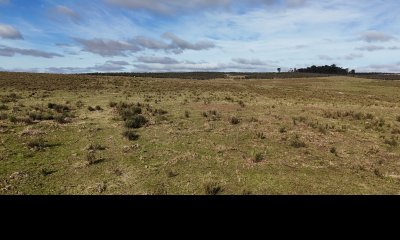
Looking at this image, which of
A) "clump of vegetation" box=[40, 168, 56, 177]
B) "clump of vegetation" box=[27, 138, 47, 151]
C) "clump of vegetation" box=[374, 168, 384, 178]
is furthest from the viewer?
"clump of vegetation" box=[27, 138, 47, 151]

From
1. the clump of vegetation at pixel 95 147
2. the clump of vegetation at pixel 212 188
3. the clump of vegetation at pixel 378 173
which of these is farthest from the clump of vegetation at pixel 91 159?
the clump of vegetation at pixel 378 173

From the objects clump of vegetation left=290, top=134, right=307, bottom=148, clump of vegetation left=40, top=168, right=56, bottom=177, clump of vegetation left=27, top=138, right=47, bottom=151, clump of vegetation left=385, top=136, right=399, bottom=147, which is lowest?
Result: clump of vegetation left=385, top=136, right=399, bottom=147

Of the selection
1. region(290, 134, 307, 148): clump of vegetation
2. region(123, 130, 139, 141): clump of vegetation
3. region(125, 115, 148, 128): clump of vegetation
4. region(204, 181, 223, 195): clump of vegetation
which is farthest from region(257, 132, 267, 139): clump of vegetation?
region(204, 181, 223, 195): clump of vegetation

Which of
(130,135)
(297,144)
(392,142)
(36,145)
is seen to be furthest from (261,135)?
(36,145)

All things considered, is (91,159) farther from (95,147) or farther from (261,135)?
(261,135)

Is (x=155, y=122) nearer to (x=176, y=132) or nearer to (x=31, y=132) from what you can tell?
(x=176, y=132)

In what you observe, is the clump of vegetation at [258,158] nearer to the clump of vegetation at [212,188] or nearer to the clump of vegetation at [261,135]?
the clump of vegetation at [212,188]

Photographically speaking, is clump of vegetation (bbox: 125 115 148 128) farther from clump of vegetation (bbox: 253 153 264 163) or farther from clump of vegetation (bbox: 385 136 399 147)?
clump of vegetation (bbox: 385 136 399 147)

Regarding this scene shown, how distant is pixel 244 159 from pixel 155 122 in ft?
31.9

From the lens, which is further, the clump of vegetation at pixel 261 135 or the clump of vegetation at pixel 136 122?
the clump of vegetation at pixel 136 122

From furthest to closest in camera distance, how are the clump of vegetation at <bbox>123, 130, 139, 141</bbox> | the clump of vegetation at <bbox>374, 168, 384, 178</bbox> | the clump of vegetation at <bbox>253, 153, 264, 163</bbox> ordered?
1. the clump of vegetation at <bbox>123, 130, 139, 141</bbox>
2. the clump of vegetation at <bbox>253, 153, 264, 163</bbox>
3. the clump of vegetation at <bbox>374, 168, 384, 178</bbox>

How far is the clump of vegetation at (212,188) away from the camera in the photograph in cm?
1211

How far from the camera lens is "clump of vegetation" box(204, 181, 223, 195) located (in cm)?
1211

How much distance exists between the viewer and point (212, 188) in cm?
1223
